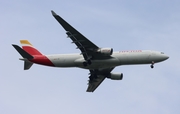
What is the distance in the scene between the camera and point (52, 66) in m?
85.5

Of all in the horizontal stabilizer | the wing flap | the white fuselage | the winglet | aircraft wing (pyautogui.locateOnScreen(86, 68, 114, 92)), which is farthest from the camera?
the wing flap

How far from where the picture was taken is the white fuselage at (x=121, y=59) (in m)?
80.5

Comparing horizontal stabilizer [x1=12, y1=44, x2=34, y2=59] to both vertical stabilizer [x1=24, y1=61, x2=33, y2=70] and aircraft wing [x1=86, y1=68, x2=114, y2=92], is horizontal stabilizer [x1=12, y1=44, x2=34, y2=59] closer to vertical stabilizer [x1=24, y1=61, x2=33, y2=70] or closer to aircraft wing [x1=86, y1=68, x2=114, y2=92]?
vertical stabilizer [x1=24, y1=61, x2=33, y2=70]

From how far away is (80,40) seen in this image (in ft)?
258

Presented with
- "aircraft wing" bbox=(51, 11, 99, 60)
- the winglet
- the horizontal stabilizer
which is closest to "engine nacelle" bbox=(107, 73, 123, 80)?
"aircraft wing" bbox=(51, 11, 99, 60)

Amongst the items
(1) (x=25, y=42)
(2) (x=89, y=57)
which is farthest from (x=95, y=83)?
(1) (x=25, y=42)

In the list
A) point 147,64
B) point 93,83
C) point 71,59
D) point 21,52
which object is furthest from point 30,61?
point 147,64

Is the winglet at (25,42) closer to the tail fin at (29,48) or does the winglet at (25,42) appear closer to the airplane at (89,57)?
the tail fin at (29,48)

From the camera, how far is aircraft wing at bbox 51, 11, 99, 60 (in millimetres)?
73625

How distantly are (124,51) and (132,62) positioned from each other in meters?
2.73

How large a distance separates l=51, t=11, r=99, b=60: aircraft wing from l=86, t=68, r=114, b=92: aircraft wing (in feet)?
31.9

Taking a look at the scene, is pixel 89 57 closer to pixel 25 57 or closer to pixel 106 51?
pixel 106 51

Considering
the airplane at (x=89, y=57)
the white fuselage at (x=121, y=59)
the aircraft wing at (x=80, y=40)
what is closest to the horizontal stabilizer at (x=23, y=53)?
the airplane at (x=89, y=57)

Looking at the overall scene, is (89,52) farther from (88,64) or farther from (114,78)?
(114,78)
